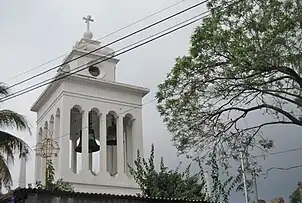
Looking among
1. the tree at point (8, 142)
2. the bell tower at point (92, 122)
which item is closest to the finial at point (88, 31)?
the bell tower at point (92, 122)

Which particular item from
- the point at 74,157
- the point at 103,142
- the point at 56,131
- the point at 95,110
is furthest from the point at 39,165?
the point at 95,110

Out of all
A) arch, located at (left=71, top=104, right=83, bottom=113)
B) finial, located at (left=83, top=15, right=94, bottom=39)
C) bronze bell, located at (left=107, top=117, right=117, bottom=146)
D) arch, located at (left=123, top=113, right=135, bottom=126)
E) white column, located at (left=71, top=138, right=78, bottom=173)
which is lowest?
white column, located at (left=71, top=138, right=78, bottom=173)

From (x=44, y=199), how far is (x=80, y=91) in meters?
9.08

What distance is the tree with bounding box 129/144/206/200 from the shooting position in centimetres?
1552

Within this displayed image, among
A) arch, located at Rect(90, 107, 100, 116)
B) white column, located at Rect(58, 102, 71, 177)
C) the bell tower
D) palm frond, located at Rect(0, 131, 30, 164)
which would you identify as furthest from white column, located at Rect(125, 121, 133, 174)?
palm frond, located at Rect(0, 131, 30, 164)

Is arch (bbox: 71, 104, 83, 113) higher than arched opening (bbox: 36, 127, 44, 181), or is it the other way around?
arch (bbox: 71, 104, 83, 113)

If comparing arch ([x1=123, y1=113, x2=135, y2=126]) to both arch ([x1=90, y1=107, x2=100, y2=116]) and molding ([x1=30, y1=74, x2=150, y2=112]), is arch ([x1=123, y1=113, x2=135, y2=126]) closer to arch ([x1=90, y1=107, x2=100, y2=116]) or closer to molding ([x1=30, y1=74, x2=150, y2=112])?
molding ([x1=30, y1=74, x2=150, y2=112])

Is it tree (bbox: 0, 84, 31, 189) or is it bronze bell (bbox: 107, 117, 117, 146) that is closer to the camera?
tree (bbox: 0, 84, 31, 189)

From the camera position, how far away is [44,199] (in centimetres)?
1147

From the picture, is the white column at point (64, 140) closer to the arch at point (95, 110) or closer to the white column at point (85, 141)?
the white column at point (85, 141)

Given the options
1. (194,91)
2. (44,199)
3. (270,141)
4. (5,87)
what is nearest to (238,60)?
(194,91)

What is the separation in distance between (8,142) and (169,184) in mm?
4980

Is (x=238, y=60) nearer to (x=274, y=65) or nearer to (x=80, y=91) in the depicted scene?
(x=274, y=65)

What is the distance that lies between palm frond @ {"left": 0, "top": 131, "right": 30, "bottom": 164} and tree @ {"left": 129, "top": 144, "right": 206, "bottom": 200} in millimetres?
3831
